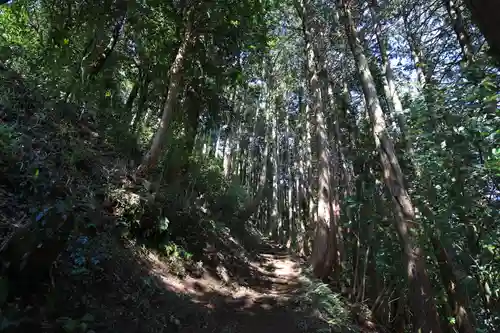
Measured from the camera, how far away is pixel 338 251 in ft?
27.4

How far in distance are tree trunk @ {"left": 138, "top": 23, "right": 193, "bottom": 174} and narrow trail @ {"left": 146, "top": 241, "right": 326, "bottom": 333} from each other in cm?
227

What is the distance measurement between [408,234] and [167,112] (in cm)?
511

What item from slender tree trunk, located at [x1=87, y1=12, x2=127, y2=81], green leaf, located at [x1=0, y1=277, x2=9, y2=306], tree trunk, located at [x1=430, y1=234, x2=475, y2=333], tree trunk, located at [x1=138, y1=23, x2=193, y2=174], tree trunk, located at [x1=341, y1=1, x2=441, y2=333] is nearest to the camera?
green leaf, located at [x1=0, y1=277, x2=9, y2=306]

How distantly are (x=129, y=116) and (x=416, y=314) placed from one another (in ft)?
25.8

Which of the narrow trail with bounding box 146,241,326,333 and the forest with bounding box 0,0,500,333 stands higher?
the forest with bounding box 0,0,500,333

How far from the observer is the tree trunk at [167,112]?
22.6ft

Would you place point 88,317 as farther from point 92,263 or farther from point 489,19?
point 489,19

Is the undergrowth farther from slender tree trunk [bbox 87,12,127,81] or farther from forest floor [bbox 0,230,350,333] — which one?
slender tree trunk [bbox 87,12,127,81]

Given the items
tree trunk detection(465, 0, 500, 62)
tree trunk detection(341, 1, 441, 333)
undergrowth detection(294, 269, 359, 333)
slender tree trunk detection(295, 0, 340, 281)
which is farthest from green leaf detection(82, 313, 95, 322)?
slender tree trunk detection(295, 0, 340, 281)

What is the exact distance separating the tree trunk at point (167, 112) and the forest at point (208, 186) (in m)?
0.03

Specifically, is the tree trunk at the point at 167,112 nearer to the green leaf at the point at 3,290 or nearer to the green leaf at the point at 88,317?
the green leaf at the point at 88,317

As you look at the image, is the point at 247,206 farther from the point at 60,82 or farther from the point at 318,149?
the point at 60,82

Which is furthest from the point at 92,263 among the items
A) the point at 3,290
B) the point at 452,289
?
the point at 452,289

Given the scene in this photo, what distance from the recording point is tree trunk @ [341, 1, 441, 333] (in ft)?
15.5
